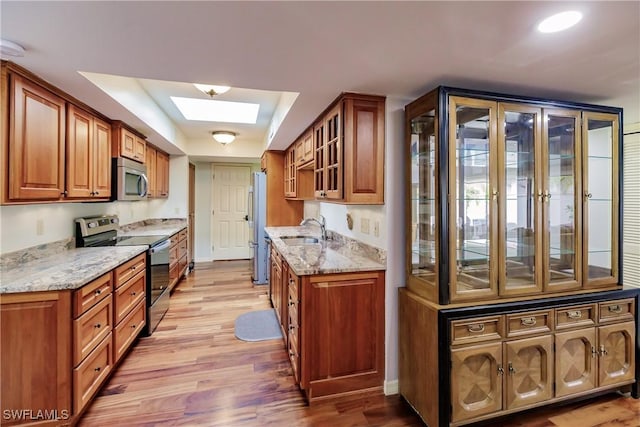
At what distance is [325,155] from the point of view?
2.64 metres

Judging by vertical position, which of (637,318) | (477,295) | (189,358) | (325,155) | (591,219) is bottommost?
(189,358)

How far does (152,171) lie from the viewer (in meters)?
4.31

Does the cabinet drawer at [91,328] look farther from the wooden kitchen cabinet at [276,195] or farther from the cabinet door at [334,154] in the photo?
the wooden kitchen cabinet at [276,195]

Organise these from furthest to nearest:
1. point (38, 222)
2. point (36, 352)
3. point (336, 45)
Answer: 1. point (38, 222)
2. point (36, 352)
3. point (336, 45)

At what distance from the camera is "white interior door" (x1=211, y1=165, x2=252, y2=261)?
6.67 metres

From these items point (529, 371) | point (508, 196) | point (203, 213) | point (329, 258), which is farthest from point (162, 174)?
point (529, 371)

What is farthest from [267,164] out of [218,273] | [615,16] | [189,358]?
[615,16]

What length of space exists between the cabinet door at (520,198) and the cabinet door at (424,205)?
0.41 metres

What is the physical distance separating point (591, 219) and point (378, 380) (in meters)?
1.96

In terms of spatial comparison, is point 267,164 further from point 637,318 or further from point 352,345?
point 637,318

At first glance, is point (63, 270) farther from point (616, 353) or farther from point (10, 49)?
point (616, 353)

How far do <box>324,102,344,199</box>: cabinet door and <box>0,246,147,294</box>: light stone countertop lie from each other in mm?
1744

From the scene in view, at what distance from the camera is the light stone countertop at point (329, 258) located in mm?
2123

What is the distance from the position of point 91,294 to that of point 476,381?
247 cm
